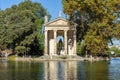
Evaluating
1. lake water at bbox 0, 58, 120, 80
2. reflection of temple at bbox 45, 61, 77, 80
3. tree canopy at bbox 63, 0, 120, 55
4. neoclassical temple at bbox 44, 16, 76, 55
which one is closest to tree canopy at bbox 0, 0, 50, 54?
neoclassical temple at bbox 44, 16, 76, 55

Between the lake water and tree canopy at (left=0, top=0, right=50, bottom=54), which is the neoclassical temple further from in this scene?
the lake water

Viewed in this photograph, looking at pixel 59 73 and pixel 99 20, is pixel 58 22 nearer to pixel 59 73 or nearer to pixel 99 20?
pixel 99 20

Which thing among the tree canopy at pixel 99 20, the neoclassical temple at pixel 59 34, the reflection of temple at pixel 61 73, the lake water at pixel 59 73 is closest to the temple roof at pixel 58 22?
the neoclassical temple at pixel 59 34

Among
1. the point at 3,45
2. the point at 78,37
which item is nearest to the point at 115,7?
the point at 78,37

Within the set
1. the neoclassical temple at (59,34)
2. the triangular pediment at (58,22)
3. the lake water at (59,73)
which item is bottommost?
the lake water at (59,73)

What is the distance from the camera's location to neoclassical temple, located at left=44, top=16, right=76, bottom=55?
325ft

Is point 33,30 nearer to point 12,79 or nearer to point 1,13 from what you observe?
point 1,13

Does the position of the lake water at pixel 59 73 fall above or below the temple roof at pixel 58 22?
below

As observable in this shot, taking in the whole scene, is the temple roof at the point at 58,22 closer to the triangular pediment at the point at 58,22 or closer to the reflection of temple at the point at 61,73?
the triangular pediment at the point at 58,22

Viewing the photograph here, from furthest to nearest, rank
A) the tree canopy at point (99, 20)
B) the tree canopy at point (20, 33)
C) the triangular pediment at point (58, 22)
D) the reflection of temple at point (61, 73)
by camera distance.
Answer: the triangular pediment at point (58, 22), the tree canopy at point (20, 33), the tree canopy at point (99, 20), the reflection of temple at point (61, 73)

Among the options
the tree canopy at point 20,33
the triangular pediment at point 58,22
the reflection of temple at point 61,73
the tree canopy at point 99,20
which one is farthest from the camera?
the triangular pediment at point 58,22

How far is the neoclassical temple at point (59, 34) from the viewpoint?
3898 inches

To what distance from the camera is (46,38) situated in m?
102

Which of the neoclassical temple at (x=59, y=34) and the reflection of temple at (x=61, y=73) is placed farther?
the neoclassical temple at (x=59, y=34)
